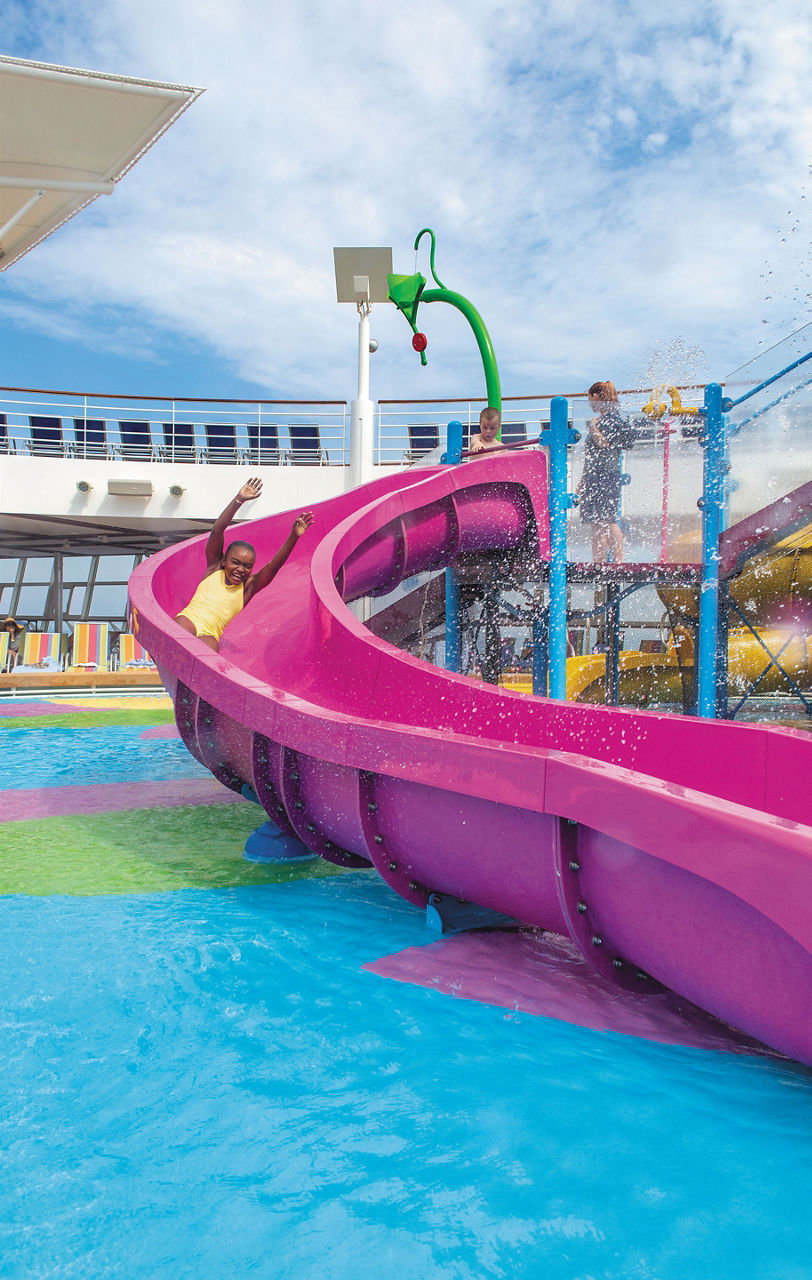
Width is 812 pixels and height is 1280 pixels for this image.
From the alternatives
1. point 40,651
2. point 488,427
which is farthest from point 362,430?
point 488,427

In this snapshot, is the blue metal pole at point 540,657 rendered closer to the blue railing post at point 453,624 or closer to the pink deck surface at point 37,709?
the blue railing post at point 453,624

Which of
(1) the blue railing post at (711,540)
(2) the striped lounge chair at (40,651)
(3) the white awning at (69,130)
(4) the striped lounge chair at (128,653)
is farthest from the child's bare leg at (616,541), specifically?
(2) the striped lounge chair at (40,651)

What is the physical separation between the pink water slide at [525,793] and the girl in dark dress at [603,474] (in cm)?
205

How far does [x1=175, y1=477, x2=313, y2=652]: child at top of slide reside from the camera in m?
4.20

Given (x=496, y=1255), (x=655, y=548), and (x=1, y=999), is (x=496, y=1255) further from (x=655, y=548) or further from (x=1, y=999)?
(x=655, y=548)

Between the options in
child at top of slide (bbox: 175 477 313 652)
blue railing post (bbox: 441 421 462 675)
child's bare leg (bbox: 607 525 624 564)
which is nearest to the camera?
child at top of slide (bbox: 175 477 313 652)

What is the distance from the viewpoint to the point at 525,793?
2129mm

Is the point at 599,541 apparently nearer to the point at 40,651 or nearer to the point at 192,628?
the point at 192,628

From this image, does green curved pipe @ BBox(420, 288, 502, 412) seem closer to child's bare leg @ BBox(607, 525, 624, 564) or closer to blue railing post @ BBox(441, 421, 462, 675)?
blue railing post @ BBox(441, 421, 462, 675)

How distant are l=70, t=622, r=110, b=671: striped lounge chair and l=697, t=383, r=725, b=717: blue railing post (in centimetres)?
1106

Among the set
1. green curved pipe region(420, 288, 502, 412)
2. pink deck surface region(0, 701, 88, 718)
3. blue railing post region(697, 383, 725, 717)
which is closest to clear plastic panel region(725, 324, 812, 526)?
blue railing post region(697, 383, 725, 717)

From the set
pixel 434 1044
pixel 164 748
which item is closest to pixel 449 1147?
pixel 434 1044

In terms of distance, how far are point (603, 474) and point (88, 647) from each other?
35.9 ft

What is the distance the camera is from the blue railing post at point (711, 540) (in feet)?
19.5
